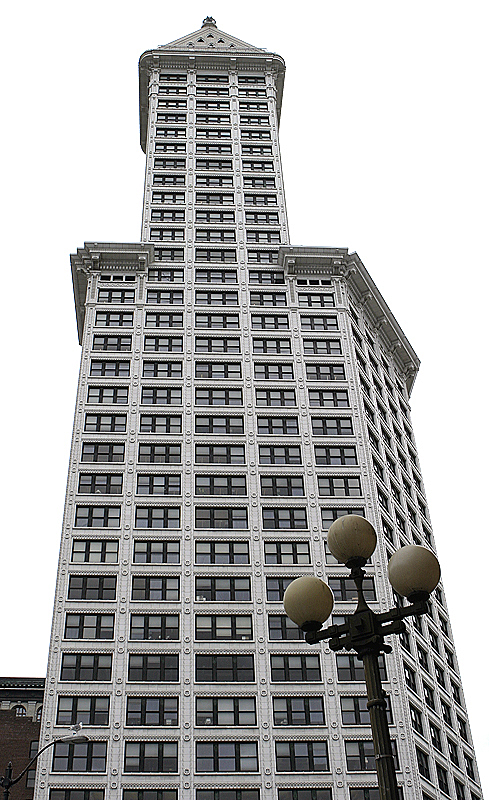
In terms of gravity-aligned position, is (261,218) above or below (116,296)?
above

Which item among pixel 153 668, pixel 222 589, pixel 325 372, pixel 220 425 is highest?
pixel 325 372

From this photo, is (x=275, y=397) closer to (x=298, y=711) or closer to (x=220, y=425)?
(x=220, y=425)

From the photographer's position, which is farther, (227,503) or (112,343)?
(112,343)

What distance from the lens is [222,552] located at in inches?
2405

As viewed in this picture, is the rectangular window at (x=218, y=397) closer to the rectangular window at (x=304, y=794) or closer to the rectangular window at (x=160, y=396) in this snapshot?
the rectangular window at (x=160, y=396)

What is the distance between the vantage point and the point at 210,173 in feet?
293

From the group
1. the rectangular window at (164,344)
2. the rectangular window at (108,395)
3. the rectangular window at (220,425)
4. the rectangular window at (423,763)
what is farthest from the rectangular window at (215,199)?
the rectangular window at (423,763)

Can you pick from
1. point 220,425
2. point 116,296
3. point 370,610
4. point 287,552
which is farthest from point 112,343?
point 370,610

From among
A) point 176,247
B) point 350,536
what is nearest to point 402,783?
point 350,536

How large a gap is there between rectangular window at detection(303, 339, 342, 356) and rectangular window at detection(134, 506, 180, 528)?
19051 mm

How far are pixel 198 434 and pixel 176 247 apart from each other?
72.7 ft

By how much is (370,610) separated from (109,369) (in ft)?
196

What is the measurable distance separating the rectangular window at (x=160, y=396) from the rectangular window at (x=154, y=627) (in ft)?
59.9

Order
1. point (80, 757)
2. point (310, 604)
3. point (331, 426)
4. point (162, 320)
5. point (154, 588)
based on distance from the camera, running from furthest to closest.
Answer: point (162, 320)
point (331, 426)
point (154, 588)
point (80, 757)
point (310, 604)
